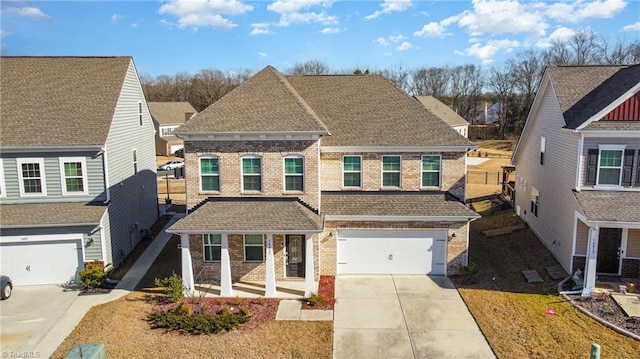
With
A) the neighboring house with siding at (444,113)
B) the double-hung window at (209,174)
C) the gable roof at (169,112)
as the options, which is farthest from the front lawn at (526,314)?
the gable roof at (169,112)

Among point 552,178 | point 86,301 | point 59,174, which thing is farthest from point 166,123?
point 552,178

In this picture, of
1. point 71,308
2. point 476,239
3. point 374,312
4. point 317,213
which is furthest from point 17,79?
point 476,239

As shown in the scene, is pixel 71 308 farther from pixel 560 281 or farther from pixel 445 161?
pixel 560 281

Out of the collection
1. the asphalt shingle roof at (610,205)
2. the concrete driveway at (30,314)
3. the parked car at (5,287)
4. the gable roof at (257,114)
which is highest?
the gable roof at (257,114)

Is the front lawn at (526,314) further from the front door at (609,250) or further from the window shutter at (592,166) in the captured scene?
the window shutter at (592,166)

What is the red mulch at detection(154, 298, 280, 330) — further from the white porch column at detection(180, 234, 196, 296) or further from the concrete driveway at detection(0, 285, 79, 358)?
the concrete driveway at detection(0, 285, 79, 358)
